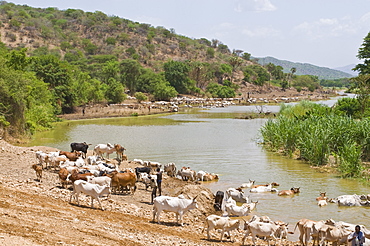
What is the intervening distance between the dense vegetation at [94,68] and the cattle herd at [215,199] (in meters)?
12.6

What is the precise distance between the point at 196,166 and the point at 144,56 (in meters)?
107

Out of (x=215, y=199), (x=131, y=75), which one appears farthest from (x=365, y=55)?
(x=131, y=75)

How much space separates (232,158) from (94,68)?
68162 millimetres

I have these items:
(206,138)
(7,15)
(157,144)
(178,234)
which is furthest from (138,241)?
(7,15)

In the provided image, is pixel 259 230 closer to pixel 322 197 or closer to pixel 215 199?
pixel 215 199

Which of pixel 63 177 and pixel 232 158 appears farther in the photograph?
pixel 232 158

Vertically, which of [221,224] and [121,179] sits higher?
[121,179]

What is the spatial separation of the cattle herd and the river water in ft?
1.89

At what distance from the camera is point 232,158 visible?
26078 millimetres

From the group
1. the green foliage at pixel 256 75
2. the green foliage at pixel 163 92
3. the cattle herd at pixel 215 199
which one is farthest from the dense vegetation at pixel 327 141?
the green foliage at pixel 256 75

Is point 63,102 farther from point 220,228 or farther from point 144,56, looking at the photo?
point 144,56

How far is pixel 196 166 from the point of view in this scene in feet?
76.8

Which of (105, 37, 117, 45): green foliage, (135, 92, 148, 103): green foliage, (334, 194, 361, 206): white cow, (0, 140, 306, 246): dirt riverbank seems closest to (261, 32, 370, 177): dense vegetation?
(334, 194, 361, 206): white cow

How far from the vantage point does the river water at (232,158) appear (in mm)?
15289
